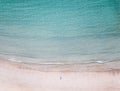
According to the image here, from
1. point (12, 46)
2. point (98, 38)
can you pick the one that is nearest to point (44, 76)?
point (12, 46)

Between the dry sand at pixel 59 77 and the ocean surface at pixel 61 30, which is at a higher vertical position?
the ocean surface at pixel 61 30

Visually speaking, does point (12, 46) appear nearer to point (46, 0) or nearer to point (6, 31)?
point (6, 31)

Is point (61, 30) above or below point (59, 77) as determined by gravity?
above

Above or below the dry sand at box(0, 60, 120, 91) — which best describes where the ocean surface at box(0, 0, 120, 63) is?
above
